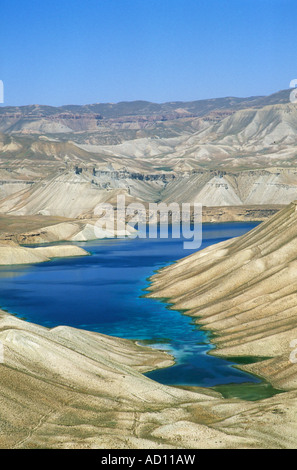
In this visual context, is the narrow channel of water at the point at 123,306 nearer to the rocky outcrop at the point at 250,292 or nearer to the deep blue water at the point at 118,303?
the deep blue water at the point at 118,303

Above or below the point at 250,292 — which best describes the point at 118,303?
below

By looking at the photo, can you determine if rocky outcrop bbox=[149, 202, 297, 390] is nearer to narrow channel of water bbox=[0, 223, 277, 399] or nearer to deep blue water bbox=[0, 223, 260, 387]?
narrow channel of water bbox=[0, 223, 277, 399]

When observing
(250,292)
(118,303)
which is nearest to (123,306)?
(118,303)

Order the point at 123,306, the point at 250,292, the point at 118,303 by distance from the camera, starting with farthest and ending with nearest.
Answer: the point at 118,303
the point at 123,306
the point at 250,292

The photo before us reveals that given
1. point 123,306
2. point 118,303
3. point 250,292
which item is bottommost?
point 118,303

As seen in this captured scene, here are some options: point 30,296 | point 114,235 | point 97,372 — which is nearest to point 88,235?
point 114,235

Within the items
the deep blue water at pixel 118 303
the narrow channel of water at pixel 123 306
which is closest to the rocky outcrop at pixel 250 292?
the narrow channel of water at pixel 123 306

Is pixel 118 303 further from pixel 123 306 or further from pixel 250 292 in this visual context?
pixel 250 292

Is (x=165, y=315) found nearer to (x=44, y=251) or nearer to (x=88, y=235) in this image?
(x=44, y=251)

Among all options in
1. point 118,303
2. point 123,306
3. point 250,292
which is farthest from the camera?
point 118,303
